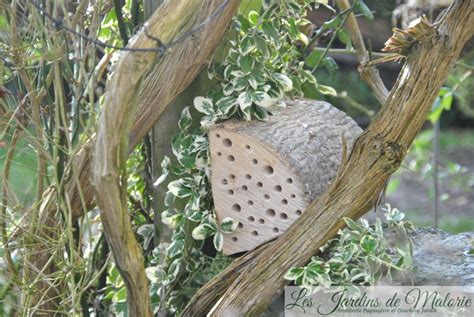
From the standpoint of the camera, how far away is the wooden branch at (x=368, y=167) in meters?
1.61

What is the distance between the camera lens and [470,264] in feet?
5.86

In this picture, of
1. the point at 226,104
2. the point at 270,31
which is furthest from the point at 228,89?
the point at 270,31

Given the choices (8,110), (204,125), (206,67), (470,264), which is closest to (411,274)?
(470,264)

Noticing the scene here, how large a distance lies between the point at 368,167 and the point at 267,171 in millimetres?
240

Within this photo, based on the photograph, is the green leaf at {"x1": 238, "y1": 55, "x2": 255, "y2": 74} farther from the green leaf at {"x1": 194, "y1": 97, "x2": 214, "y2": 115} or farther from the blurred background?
the blurred background

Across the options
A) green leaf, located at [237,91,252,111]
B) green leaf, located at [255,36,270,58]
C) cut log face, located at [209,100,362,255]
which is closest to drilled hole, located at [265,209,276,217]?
cut log face, located at [209,100,362,255]

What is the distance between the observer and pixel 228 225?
1.78 meters

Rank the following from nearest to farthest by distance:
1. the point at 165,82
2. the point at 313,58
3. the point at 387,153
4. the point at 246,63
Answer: the point at 387,153 < the point at 165,82 < the point at 246,63 < the point at 313,58

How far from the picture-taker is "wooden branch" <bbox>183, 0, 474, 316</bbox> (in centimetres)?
161

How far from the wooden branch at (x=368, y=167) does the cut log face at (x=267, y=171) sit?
7 centimetres

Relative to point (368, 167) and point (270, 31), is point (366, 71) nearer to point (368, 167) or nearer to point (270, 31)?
point (270, 31)

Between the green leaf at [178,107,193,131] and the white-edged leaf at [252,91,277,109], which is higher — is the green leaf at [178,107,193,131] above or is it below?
below

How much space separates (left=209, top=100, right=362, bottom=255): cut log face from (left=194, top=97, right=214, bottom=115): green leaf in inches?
2.3

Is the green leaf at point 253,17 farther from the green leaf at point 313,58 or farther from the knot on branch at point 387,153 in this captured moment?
the knot on branch at point 387,153
